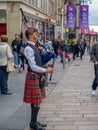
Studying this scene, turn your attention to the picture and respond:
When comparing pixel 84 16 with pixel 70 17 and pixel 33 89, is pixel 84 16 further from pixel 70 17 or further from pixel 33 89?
pixel 33 89

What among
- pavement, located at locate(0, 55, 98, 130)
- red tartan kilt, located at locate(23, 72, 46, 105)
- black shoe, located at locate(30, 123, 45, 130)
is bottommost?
pavement, located at locate(0, 55, 98, 130)

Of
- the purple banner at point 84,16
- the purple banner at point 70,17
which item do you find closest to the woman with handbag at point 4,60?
the purple banner at point 70,17

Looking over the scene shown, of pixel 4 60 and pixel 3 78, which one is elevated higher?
pixel 4 60

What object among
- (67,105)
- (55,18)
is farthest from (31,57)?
(55,18)

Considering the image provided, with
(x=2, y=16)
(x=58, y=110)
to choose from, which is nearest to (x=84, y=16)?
(x=2, y=16)

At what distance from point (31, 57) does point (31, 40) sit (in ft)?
1.09

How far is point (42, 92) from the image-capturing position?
8.16 meters

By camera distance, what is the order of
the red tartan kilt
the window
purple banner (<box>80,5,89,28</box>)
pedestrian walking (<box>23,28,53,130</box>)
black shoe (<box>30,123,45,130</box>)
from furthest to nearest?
purple banner (<box>80,5,89,28</box>) < the window < black shoe (<box>30,123,45,130</box>) < the red tartan kilt < pedestrian walking (<box>23,28,53,130</box>)

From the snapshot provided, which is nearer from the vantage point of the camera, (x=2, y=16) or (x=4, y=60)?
(x=4, y=60)

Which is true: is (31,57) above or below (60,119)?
above

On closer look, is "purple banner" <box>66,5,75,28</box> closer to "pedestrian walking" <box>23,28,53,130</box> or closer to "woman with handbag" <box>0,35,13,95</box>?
"woman with handbag" <box>0,35,13,95</box>

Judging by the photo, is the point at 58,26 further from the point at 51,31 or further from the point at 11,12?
the point at 11,12

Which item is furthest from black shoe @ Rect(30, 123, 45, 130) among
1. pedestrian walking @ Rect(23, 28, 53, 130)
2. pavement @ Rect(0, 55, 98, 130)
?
pavement @ Rect(0, 55, 98, 130)

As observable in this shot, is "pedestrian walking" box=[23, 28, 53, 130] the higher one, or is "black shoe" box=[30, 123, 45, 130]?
"pedestrian walking" box=[23, 28, 53, 130]
